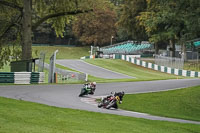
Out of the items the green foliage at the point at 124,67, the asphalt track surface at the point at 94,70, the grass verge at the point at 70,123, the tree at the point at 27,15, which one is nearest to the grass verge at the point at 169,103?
the grass verge at the point at 70,123

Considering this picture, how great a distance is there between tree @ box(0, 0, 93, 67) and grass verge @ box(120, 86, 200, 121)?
43.9ft

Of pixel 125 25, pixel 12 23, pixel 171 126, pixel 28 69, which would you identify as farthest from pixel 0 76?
pixel 125 25

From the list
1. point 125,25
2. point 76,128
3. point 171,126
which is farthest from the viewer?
point 125,25

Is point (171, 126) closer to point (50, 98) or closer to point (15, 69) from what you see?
point (50, 98)

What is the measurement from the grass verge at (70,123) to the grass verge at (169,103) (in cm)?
490

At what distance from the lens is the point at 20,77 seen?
29.5 meters

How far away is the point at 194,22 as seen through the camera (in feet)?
80.8

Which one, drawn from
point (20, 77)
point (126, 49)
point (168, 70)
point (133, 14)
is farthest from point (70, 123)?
point (126, 49)

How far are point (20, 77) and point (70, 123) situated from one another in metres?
18.1

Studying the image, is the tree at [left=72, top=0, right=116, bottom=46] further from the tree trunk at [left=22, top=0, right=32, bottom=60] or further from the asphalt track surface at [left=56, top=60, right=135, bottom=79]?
the tree trunk at [left=22, top=0, right=32, bottom=60]

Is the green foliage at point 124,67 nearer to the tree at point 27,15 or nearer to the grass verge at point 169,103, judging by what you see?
the tree at point 27,15

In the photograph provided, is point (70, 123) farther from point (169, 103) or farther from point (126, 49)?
point (126, 49)

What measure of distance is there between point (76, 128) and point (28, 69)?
2170cm

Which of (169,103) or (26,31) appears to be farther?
(26,31)
